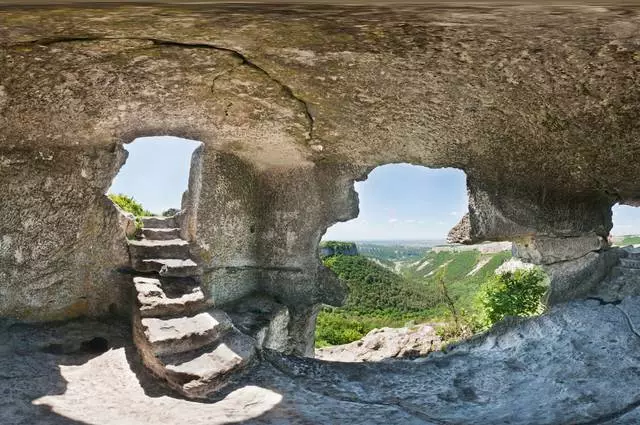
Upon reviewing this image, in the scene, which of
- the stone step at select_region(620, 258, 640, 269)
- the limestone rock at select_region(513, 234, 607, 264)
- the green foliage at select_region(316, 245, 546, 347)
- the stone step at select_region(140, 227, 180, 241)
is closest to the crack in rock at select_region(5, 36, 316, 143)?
the stone step at select_region(140, 227, 180, 241)

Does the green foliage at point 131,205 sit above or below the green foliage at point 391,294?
above

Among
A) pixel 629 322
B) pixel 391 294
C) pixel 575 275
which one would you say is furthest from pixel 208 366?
pixel 391 294

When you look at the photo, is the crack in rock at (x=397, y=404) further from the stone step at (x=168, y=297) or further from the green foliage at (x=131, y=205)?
the green foliage at (x=131, y=205)

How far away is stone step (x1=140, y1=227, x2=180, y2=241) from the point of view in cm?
620

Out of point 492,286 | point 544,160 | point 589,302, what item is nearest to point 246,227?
point 544,160

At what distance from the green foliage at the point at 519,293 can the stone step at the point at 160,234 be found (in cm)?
608

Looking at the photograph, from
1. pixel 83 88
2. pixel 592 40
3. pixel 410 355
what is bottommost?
pixel 410 355

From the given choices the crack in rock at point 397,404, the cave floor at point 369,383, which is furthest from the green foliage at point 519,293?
the crack in rock at point 397,404

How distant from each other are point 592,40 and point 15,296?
5.48 meters

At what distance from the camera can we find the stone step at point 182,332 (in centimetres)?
450

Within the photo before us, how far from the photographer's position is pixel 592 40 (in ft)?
11.7

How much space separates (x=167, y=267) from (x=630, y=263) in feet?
17.2

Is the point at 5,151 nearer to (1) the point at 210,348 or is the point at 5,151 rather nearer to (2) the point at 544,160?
(1) the point at 210,348

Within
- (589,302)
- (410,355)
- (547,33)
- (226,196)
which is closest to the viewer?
(547,33)
